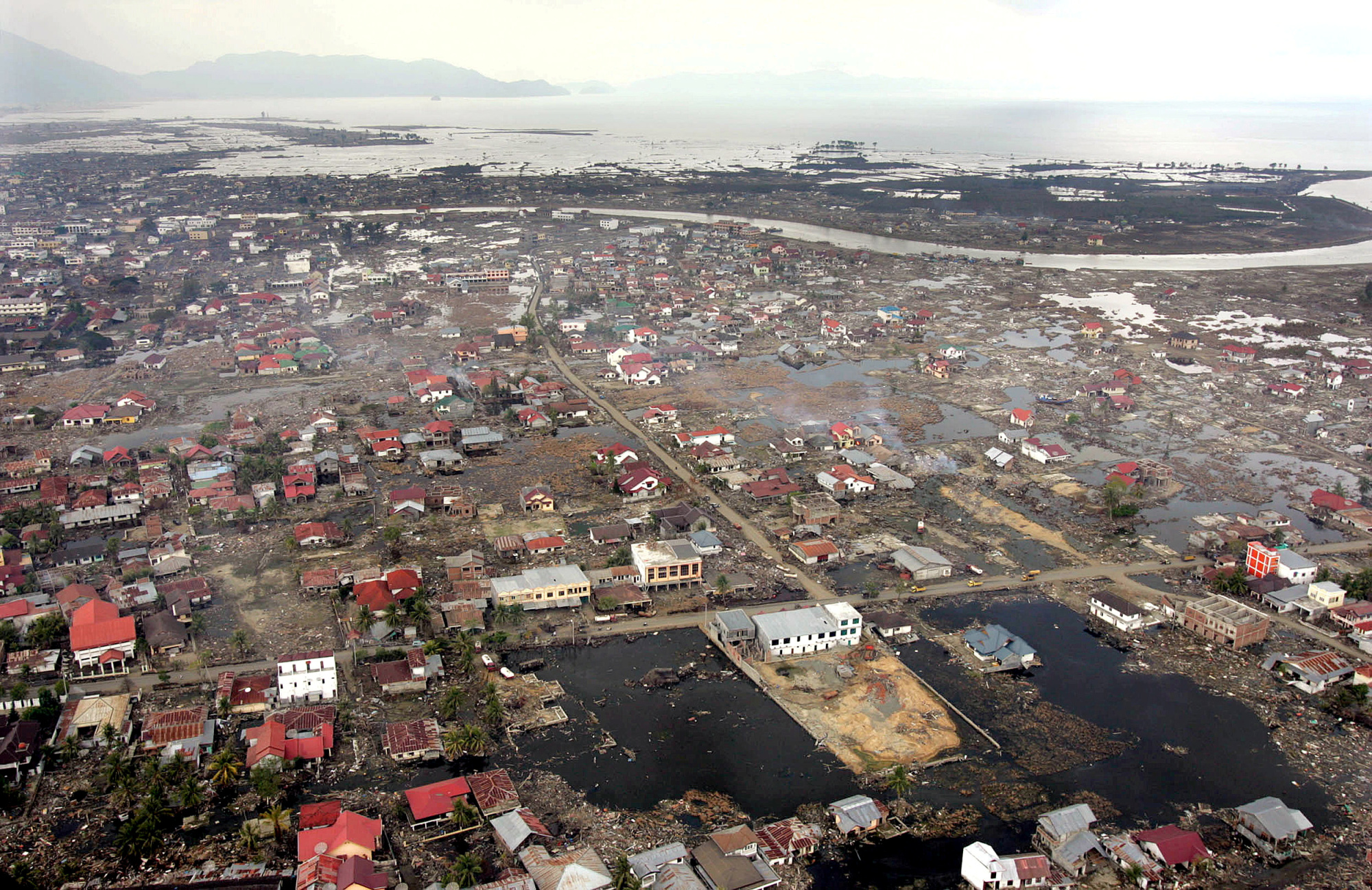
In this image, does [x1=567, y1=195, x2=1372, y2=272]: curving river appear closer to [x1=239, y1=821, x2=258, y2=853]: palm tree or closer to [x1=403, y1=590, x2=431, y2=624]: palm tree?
[x1=403, y1=590, x2=431, y2=624]: palm tree

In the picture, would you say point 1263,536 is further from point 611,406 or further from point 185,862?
point 185,862

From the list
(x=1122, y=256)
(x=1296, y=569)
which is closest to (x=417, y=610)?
(x=1296, y=569)

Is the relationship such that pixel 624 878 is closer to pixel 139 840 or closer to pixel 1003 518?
pixel 139 840

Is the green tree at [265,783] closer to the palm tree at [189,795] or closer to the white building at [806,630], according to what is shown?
the palm tree at [189,795]

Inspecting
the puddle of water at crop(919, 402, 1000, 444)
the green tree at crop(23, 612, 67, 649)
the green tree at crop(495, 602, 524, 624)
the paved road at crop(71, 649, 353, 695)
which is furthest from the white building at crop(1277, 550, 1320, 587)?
the green tree at crop(23, 612, 67, 649)

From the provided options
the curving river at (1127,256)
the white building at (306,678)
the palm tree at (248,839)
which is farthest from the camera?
the curving river at (1127,256)

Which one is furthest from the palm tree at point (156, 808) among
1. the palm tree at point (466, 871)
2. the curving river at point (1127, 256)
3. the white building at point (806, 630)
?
the curving river at point (1127, 256)
